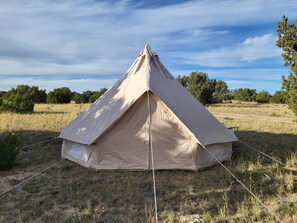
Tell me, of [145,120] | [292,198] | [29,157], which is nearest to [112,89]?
[145,120]

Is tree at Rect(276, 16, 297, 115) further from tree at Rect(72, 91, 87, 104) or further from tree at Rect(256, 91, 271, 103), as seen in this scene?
tree at Rect(256, 91, 271, 103)

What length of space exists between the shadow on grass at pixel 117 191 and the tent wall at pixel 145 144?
22cm

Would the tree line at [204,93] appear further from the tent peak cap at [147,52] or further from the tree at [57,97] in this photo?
the tent peak cap at [147,52]

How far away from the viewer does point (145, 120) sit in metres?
7.05

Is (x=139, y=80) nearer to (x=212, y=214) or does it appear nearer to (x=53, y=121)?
(x=212, y=214)

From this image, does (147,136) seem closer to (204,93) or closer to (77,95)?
(204,93)

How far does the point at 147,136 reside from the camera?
6898 millimetres

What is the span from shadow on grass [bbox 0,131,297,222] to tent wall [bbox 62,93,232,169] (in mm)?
220

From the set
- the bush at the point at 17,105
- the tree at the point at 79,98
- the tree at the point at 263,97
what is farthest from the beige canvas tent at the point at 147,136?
the tree at the point at 263,97

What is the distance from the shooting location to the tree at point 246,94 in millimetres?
56219

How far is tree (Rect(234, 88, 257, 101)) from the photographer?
56219 millimetres

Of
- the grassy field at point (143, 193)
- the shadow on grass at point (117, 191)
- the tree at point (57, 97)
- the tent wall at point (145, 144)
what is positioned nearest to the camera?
the grassy field at point (143, 193)

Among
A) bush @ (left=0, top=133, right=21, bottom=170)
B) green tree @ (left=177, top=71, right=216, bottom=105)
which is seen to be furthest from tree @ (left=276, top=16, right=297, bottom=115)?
green tree @ (left=177, top=71, right=216, bottom=105)

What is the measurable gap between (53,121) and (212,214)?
12.0 meters
